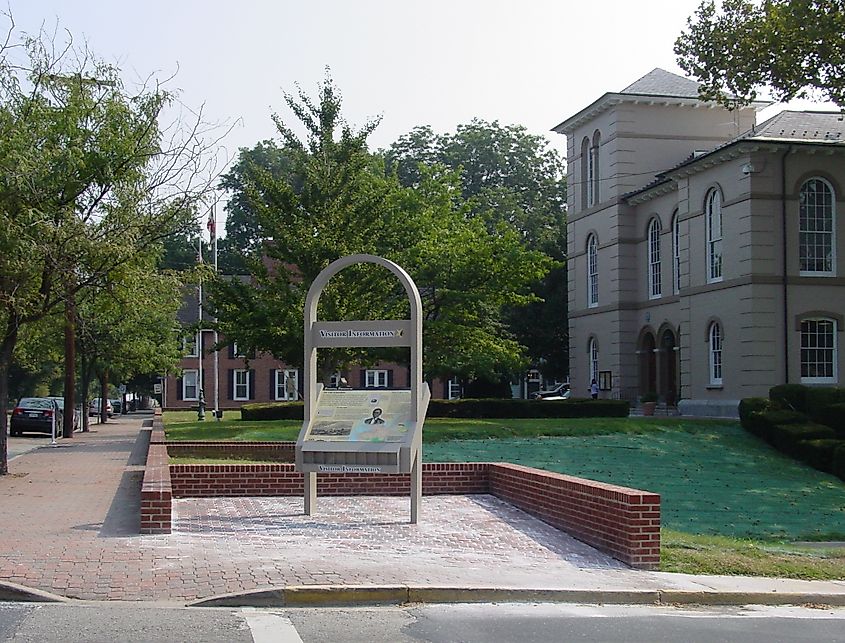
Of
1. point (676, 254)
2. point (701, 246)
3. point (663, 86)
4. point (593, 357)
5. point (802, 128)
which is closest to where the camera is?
point (802, 128)

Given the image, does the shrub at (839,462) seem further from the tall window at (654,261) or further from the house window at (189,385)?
the house window at (189,385)

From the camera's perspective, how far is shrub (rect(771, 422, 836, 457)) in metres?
28.3

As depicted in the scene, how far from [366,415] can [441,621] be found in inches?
205

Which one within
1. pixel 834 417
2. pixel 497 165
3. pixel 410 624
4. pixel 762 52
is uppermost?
pixel 497 165

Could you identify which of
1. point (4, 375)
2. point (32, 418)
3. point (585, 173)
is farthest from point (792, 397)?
point (32, 418)

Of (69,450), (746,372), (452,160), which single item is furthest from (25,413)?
(452,160)

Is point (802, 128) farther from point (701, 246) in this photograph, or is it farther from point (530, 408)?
point (530, 408)

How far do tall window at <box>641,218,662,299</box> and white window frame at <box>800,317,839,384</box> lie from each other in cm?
763

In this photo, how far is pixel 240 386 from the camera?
260 feet

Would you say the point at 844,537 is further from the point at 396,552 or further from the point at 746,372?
the point at 746,372

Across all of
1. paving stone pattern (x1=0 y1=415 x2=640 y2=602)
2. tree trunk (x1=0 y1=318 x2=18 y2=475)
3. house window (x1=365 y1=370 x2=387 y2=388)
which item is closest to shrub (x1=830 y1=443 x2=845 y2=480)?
paving stone pattern (x1=0 y1=415 x2=640 y2=602)

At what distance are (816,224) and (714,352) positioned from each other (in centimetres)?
541

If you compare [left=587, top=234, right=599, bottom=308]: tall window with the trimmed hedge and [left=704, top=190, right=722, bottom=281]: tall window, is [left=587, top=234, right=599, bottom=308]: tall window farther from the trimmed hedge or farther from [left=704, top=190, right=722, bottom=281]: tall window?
the trimmed hedge

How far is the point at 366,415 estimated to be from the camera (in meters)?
13.8
